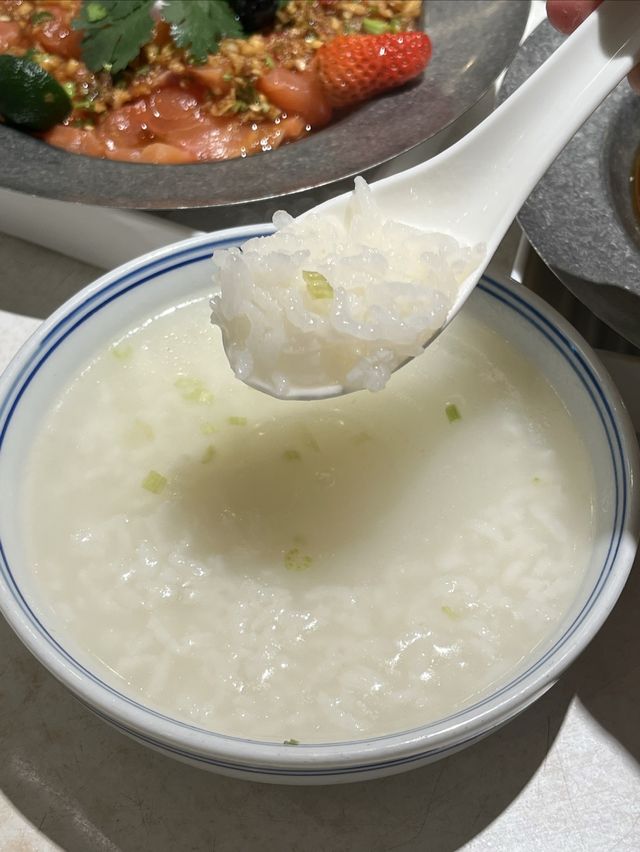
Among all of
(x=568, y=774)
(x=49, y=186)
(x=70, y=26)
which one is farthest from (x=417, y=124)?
(x=568, y=774)

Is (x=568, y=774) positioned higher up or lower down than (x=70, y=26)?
lower down

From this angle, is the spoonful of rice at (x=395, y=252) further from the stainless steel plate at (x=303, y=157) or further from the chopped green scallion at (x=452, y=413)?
the stainless steel plate at (x=303, y=157)

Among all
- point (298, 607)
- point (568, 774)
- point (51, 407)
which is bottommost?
point (568, 774)

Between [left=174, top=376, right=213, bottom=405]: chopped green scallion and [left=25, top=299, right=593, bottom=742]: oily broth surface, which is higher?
[left=174, top=376, right=213, bottom=405]: chopped green scallion

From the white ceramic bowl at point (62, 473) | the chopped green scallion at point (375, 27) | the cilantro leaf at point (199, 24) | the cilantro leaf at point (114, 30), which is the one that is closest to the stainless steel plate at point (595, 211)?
the white ceramic bowl at point (62, 473)

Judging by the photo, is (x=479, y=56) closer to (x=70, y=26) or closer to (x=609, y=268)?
(x=609, y=268)

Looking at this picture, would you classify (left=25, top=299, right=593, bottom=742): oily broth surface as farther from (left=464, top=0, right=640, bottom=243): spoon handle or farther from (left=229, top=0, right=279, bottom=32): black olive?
(left=229, top=0, right=279, bottom=32): black olive

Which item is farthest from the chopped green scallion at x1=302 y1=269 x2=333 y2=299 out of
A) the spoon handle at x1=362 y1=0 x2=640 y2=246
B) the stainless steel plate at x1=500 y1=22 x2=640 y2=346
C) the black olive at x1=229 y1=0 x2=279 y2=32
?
the black olive at x1=229 y1=0 x2=279 y2=32
